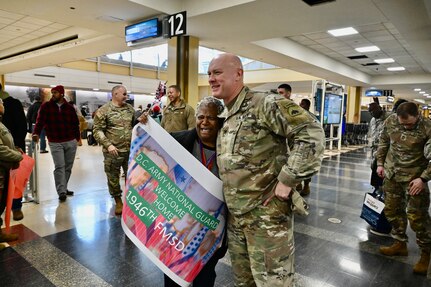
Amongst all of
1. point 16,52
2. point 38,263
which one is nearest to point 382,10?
point 38,263

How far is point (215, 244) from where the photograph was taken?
147 cm

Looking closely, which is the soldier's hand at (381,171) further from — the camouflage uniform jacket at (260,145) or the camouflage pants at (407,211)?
the camouflage uniform jacket at (260,145)

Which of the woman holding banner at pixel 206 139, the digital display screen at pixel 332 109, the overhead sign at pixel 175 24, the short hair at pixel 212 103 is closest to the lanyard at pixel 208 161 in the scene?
the woman holding banner at pixel 206 139

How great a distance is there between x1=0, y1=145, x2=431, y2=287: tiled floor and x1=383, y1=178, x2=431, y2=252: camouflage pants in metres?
0.28

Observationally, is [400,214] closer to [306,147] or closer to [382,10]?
[306,147]

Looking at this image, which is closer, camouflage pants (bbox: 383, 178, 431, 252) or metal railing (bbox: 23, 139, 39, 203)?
camouflage pants (bbox: 383, 178, 431, 252)

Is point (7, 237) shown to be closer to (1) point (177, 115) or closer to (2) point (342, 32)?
(1) point (177, 115)

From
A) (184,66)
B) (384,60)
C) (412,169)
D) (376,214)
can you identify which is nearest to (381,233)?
(376,214)

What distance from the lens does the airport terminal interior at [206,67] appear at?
8.14 ft

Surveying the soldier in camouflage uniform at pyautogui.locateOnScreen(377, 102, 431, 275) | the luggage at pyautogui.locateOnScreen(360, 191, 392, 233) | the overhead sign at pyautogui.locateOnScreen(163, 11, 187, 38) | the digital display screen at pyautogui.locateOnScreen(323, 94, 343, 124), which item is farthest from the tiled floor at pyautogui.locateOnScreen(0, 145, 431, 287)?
the digital display screen at pyautogui.locateOnScreen(323, 94, 343, 124)

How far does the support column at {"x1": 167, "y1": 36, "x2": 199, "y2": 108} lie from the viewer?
6.45 metres

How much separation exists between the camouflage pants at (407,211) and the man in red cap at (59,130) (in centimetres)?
405

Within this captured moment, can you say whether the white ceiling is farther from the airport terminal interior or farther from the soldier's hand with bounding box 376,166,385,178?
the soldier's hand with bounding box 376,166,385,178

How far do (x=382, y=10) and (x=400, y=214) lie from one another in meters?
3.76
